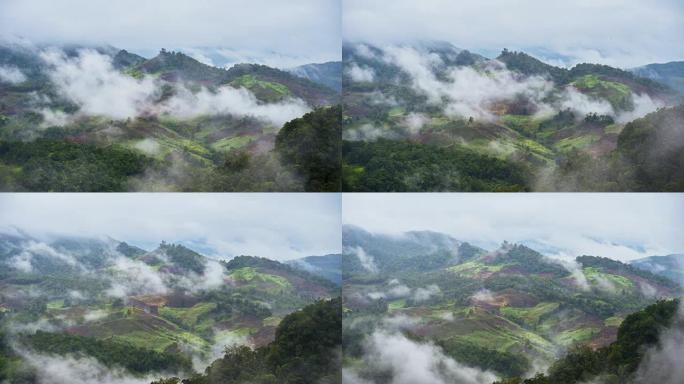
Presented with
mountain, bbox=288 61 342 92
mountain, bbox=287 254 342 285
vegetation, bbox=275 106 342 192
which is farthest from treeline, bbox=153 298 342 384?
mountain, bbox=288 61 342 92

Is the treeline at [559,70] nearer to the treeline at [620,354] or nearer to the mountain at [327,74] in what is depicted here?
the mountain at [327,74]

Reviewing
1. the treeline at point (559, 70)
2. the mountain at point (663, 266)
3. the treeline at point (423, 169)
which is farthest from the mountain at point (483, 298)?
the treeline at point (559, 70)

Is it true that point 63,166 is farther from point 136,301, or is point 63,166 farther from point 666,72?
point 666,72

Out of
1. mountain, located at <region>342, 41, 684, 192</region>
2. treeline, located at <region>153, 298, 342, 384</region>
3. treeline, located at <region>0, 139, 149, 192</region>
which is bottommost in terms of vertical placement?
treeline, located at <region>153, 298, 342, 384</region>

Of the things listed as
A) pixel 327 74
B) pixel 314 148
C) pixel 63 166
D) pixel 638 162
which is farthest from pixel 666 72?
pixel 63 166

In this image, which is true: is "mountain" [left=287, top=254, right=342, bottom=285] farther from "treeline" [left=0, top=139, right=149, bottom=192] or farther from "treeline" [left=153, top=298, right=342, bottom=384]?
"treeline" [left=0, top=139, right=149, bottom=192]

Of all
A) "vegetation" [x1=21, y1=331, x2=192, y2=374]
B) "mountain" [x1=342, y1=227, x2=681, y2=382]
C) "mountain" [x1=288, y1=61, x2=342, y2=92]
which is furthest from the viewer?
"mountain" [x1=288, y1=61, x2=342, y2=92]

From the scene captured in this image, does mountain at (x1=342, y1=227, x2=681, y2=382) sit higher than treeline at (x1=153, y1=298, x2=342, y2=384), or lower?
higher
